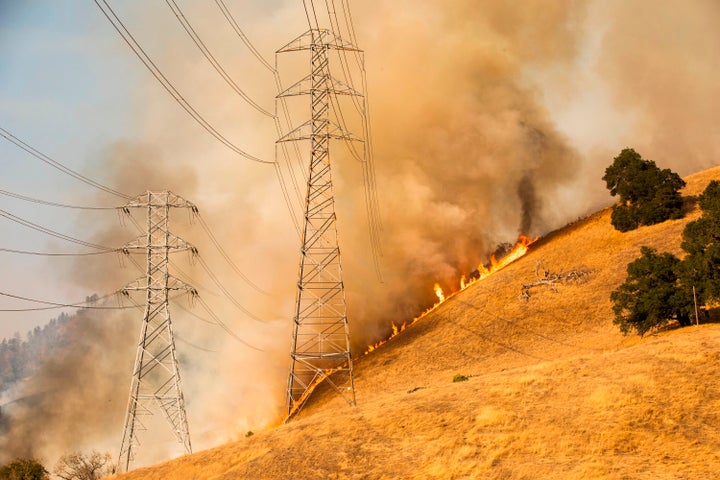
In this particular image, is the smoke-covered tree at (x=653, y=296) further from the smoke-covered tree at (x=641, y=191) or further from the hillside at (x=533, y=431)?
the smoke-covered tree at (x=641, y=191)

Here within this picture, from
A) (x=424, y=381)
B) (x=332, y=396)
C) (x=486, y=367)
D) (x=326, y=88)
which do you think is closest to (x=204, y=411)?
(x=332, y=396)

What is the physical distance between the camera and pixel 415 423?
91.8 feet

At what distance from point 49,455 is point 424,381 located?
262ft

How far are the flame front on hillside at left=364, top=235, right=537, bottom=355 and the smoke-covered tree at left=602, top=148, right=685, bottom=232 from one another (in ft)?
57.6

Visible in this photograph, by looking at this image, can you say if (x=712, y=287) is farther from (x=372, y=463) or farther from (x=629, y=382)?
(x=372, y=463)

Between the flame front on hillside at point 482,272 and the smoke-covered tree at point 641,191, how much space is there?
57.6 ft

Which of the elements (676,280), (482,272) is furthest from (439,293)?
(676,280)

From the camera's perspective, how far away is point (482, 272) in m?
92.4

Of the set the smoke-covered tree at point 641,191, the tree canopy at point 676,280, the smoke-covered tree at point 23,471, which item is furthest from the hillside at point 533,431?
the smoke-covered tree at point 641,191

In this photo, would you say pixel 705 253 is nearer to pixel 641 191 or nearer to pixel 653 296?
pixel 653 296

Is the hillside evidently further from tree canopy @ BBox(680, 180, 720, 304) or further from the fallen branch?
the fallen branch

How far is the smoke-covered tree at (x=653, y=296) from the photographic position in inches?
1753

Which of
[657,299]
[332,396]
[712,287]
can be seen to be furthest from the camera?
[332,396]

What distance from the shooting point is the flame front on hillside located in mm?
83875
